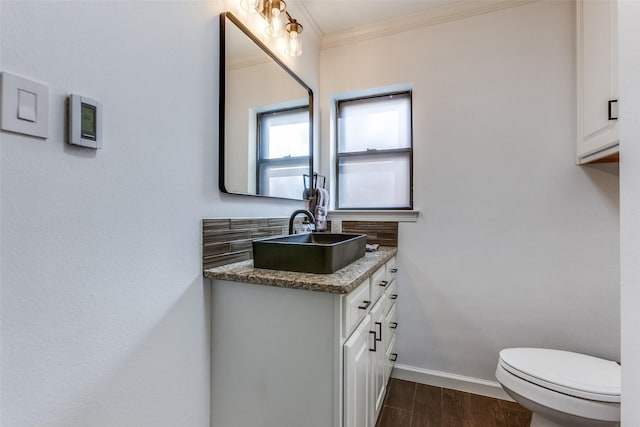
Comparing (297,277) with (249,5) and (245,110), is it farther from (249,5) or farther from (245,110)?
(249,5)

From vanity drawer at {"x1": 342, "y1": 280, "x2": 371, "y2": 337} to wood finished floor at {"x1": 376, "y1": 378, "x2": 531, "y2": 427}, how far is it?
793 millimetres

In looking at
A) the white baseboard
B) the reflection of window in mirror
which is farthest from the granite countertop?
the white baseboard

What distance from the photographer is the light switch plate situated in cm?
57

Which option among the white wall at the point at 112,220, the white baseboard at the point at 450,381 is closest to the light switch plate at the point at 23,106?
the white wall at the point at 112,220

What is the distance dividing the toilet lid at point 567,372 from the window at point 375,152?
3.38ft

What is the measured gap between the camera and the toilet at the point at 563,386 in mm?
1106

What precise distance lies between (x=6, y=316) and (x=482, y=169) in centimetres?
208

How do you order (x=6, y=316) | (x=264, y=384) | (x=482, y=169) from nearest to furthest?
(x=6, y=316)
(x=264, y=384)
(x=482, y=169)

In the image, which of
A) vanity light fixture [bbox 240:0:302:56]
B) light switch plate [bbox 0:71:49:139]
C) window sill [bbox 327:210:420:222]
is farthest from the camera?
window sill [bbox 327:210:420:222]

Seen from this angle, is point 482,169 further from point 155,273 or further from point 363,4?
point 155,273

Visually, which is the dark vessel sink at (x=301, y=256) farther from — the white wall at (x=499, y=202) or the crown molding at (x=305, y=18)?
the crown molding at (x=305, y=18)

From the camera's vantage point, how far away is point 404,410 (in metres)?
1.59

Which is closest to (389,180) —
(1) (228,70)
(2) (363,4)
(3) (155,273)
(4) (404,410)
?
(2) (363,4)

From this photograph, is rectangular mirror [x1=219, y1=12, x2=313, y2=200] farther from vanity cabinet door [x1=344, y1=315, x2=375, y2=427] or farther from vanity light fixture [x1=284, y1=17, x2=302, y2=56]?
vanity cabinet door [x1=344, y1=315, x2=375, y2=427]
